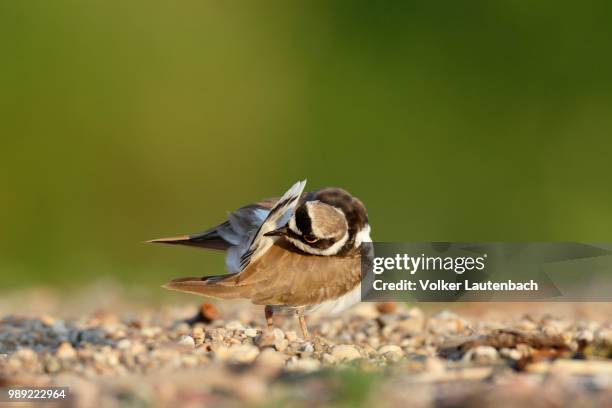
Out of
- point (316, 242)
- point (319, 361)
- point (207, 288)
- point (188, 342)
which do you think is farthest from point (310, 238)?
point (319, 361)

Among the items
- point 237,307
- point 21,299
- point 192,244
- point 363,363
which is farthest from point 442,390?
point 21,299

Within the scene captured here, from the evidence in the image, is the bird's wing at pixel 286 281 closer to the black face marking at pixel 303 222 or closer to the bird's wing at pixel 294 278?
the bird's wing at pixel 294 278

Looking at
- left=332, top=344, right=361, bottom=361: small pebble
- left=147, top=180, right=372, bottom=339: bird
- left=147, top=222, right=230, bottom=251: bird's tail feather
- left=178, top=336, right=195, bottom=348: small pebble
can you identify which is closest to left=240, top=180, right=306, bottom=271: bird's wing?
left=147, top=180, right=372, bottom=339: bird

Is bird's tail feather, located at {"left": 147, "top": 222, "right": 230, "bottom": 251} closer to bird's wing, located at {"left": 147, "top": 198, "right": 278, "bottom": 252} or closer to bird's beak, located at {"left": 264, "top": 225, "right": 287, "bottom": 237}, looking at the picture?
bird's wing, located at {"left": 147, "top": 198, "right": 278, "bottom": 252}

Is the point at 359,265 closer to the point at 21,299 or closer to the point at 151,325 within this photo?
the point at 151,325

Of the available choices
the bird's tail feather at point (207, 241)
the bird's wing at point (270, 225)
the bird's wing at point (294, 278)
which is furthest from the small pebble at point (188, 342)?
the bird's tail feather at point (207, 241)

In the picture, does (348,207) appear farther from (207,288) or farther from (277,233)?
(207,288)
